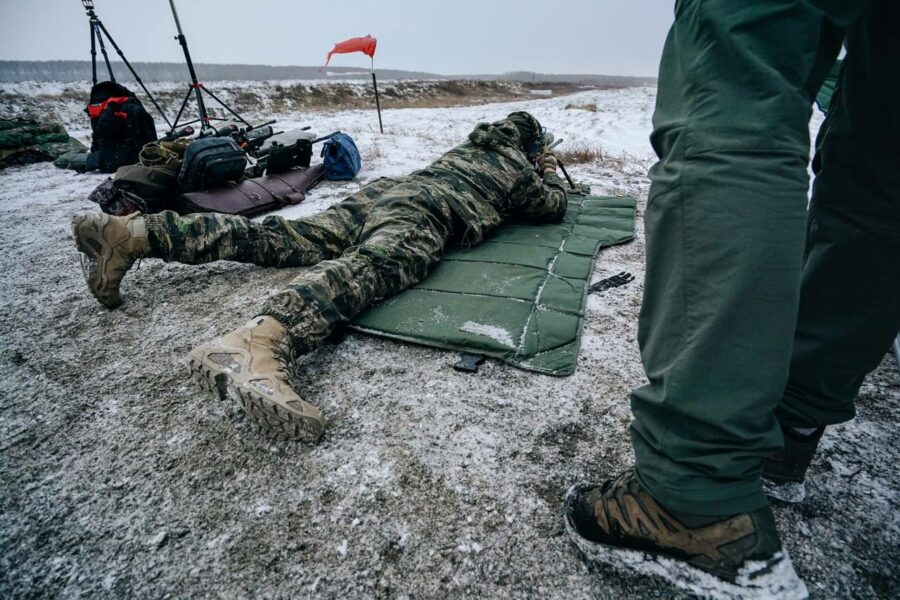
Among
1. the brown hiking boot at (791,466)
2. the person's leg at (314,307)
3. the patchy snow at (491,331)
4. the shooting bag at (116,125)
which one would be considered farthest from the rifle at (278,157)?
the brown hiking boot at (791,466)

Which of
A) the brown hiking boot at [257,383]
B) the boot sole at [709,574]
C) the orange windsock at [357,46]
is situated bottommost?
the boot sole at [709,574]

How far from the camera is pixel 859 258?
97 centimetres

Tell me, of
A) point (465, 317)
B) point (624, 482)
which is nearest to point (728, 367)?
point (624, 482)

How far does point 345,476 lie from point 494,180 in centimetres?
188

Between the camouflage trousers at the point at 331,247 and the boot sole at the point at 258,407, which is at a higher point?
the camouflage trousers at the point at 331,247

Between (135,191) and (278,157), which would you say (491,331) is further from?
(278,157)

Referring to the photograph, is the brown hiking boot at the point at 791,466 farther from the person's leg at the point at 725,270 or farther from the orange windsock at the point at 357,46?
the orange windsock at the point at 357,46

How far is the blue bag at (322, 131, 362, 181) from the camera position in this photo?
435cm

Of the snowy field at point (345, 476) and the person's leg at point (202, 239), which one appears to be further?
the person's leg at point (202, 239)

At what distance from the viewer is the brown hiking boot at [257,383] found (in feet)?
3.82

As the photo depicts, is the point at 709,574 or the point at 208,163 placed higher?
the point at 208,163

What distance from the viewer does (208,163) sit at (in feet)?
9.69

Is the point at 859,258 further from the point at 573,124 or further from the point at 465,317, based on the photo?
the point at 573,124

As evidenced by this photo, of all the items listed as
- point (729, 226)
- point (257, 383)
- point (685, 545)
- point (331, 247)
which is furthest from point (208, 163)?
point (685, 545)
